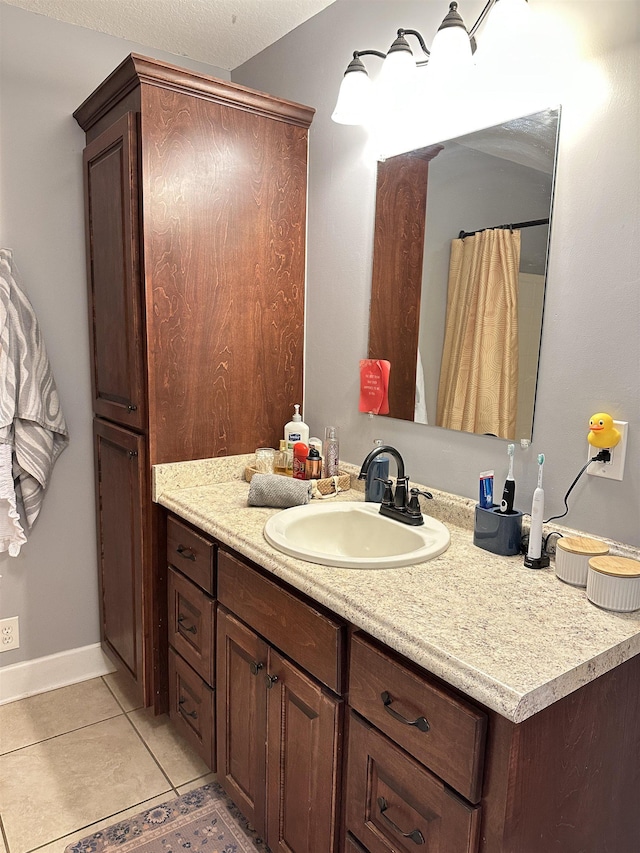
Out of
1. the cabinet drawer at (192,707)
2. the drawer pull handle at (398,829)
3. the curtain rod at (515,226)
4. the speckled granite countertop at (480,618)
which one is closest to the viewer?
the speckled granite countertop at (480,618)

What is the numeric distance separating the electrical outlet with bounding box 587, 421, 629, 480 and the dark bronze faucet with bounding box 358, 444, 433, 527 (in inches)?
17.6

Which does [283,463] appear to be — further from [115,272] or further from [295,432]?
[115,272]

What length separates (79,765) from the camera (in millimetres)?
1980

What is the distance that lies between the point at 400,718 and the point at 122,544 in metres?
1.39

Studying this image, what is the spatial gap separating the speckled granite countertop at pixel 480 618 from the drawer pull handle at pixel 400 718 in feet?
0.35

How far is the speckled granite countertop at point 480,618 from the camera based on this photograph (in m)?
0.93

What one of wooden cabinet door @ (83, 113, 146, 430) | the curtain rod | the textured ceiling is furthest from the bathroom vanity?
the textured ceiling

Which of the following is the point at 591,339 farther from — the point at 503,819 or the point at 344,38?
the point at 344,38

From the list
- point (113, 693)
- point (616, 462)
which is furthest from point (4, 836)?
point (616, 462)

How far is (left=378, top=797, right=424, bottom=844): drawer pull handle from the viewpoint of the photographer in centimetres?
105

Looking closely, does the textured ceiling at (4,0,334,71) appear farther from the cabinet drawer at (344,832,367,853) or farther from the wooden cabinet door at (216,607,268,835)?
the cabinet drawer at (344,832,367,853)

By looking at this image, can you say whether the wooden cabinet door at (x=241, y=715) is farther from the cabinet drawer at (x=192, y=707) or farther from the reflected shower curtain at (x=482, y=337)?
the reflected shower curtain at (x=482, y=337)

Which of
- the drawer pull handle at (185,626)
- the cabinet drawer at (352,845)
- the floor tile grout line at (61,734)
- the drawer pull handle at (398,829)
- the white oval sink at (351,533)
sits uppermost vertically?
the white oval sink at (351,533)

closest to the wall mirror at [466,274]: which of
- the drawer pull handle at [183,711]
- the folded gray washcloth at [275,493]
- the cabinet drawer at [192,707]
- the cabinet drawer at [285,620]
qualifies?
the folded gray washcloth at [275,493]
